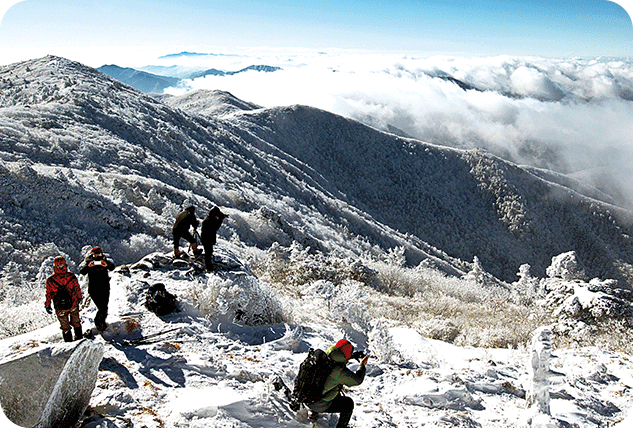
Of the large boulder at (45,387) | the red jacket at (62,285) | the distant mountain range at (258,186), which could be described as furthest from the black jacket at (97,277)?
the distant mountain range at (258,186)

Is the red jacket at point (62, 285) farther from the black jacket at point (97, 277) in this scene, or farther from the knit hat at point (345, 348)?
the knit hat at point (345, 348)

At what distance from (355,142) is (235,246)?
43983 mm

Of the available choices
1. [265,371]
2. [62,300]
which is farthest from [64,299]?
[265,371]

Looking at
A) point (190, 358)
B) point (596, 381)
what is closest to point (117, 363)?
point (190, 358)

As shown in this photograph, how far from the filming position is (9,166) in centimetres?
1022

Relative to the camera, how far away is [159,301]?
560cm

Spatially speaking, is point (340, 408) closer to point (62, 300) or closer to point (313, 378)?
point (313, 378)

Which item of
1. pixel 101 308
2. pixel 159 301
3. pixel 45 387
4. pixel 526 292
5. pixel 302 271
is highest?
pixel 45 387

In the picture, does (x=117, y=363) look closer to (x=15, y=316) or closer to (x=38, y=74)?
(x=15, y=316)

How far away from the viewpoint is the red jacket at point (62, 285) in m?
4.73

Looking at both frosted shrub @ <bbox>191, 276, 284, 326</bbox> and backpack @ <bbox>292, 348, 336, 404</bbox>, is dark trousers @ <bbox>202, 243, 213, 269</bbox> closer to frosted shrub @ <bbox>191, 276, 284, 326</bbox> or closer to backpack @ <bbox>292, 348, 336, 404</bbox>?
frosted shrub @ <bbox>191, 276, 284, 326</bbox>

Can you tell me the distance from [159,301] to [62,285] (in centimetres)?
127

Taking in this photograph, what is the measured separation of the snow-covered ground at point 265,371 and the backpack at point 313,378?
295 millimetres

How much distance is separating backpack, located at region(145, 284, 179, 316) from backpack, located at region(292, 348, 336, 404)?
2800 millimetres
